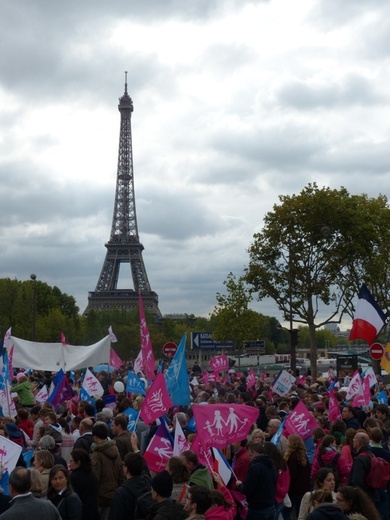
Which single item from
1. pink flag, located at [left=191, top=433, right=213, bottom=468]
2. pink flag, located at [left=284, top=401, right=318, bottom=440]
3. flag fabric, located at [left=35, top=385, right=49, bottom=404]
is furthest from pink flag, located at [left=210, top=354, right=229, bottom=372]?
pink flag, located at [left=191, top=433, right=213, bottom=468]

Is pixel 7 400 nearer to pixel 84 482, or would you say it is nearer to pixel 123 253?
pixel 84 482

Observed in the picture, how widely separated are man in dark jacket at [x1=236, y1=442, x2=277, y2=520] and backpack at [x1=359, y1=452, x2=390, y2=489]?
4.17 feet

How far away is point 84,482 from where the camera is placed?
30.5 ft

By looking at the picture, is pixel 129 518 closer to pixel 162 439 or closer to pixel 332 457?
pixel 162 439

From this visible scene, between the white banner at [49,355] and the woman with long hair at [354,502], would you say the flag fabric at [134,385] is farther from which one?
the woman with long hair at [354,502]

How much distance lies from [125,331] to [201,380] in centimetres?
6619

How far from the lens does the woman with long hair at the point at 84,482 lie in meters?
9.28

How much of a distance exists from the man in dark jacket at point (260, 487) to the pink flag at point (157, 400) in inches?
90.3

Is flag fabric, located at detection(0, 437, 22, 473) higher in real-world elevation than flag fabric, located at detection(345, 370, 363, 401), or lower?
lower

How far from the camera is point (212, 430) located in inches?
379

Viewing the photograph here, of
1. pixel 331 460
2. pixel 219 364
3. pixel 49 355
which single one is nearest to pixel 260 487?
pixel 331 460

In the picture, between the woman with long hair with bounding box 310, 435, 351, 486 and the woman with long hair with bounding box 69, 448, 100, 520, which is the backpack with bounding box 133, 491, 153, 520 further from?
the woman with long hair with bounding box 310, 435, 351, 486

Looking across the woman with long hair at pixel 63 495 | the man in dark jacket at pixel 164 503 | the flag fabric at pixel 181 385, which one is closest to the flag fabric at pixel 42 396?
the flag fabric at pixel 181 385

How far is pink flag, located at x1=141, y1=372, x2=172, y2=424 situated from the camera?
11.7 meters
